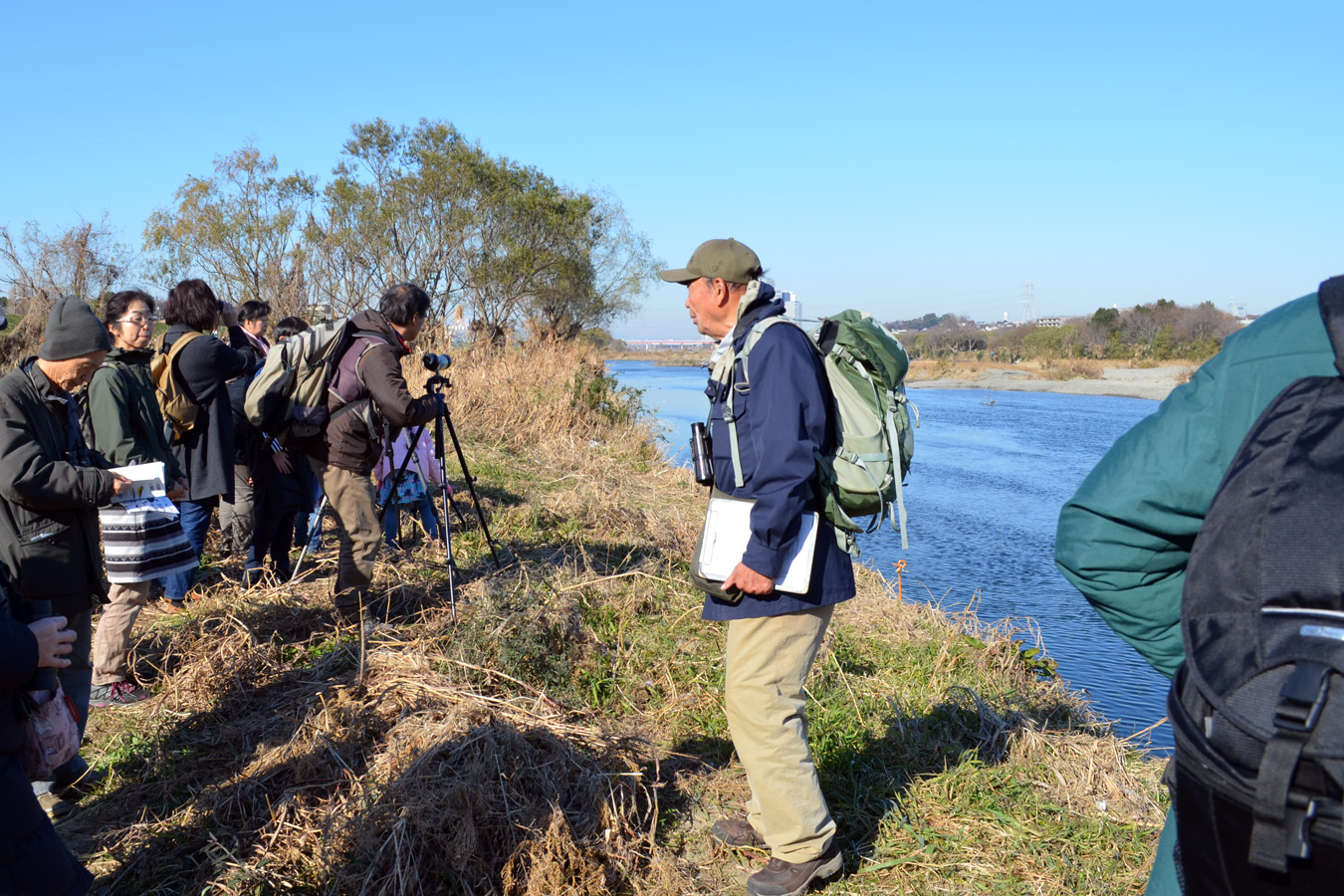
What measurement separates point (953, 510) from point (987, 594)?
3.89 meters

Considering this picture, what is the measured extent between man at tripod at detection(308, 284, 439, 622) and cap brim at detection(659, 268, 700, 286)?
1.97 metres

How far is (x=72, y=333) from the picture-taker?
331cm

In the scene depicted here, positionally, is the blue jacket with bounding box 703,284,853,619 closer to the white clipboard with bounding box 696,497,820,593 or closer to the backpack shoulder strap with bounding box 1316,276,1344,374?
the white clipboard with bounding box 696,497,820,593

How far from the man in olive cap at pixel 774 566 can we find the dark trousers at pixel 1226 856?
1451mm

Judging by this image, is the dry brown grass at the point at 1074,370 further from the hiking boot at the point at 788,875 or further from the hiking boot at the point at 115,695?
the hiking boot at the point at 115,695

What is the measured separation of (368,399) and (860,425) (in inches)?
112

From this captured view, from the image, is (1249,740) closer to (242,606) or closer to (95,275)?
(242,606)

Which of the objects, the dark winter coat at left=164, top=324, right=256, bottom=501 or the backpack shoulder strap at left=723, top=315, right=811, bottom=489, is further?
the dark winter coat at left=164, top=324, right=256, bottom=501

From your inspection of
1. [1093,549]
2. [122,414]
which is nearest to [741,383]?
[1093,549]

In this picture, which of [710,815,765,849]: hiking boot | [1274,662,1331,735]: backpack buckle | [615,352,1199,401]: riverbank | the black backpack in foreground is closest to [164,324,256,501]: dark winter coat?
[710,815,765,849]: hiking boot

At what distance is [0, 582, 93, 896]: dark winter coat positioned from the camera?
6.21ft

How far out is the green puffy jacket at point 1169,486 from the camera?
135 cm

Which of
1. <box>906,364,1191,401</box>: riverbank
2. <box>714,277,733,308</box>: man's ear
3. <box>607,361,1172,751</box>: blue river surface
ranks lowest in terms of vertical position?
<box>607,361,1172,751</box>: blue river surface

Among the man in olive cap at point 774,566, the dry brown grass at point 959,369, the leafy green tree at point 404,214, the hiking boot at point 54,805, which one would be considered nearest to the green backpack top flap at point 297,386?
the hiking boot at point 54,805
